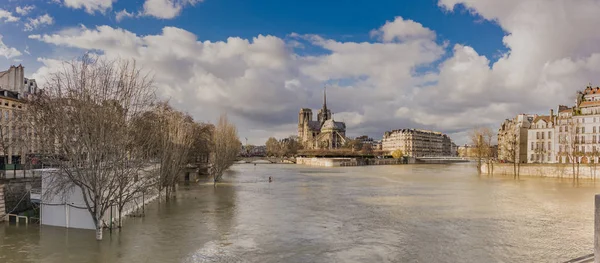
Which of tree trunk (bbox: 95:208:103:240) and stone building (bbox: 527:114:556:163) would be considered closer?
tree trunk (bbox: 95:208:103:240)

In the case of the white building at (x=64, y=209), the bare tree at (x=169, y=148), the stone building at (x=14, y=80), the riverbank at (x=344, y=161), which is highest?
the stone building at (x=14, y=80)

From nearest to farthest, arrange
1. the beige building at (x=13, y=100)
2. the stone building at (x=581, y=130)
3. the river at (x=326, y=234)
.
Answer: the river at (x=326, y=234), the beige building at (x=13, y=100), the stone building at (x=581, y=130)

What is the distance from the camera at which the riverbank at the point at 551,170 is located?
227 feet

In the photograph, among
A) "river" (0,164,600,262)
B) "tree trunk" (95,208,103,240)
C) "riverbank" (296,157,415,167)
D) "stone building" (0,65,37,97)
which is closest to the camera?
"river" (0,164,600,262)

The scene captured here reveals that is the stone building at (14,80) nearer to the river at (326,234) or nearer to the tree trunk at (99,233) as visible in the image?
the river at (326,234)

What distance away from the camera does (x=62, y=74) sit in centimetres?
2228

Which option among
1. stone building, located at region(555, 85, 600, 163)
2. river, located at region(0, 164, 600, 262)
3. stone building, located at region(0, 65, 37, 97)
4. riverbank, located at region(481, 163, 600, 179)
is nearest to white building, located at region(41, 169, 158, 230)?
river, located at region(0, 164, 600, 262)

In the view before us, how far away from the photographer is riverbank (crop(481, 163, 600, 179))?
2720 inches

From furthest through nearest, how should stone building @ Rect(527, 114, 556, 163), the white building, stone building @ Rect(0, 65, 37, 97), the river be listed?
stone building @ Rect(527, 114, 556, 163), stone building @ Rect(0, 65, 37, 97), the white building, the river

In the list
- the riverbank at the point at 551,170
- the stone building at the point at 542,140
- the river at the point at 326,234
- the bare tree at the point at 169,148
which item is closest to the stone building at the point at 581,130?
the stone building at the point at 542,140

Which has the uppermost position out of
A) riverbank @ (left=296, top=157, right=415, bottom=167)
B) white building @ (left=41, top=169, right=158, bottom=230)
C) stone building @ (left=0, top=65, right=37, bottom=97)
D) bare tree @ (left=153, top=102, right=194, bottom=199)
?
stone building @ (left=0, top=65, right=37, bottom=97)

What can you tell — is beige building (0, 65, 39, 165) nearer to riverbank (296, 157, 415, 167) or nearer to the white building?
the white building

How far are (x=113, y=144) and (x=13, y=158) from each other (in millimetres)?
41694

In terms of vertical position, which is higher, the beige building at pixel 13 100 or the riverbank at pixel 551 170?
the beige building at pixel 13 100
